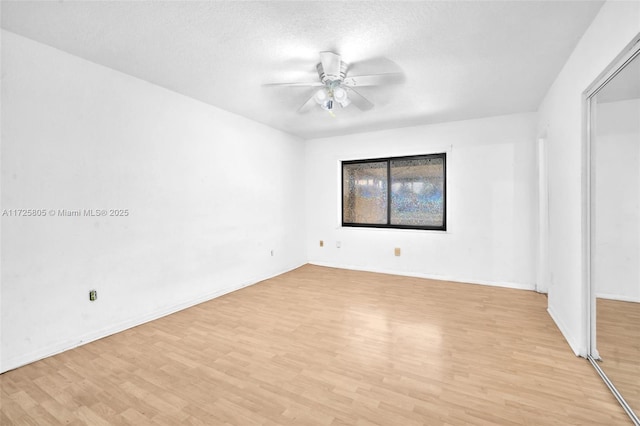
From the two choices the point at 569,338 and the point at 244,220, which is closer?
the point at 569,338

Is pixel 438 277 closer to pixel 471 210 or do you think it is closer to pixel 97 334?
pixel 471 210

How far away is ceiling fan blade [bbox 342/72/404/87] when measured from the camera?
2436 millimetres

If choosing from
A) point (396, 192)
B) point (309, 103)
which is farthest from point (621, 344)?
point (396, 192)

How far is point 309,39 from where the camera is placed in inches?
82.0

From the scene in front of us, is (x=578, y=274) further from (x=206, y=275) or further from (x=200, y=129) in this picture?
(x=200, y=129)

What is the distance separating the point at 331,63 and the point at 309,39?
0.27 meters

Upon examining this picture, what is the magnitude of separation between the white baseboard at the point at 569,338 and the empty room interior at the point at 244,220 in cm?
2

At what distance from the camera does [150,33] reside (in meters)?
2.05

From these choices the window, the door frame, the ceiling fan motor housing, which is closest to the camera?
the door frame

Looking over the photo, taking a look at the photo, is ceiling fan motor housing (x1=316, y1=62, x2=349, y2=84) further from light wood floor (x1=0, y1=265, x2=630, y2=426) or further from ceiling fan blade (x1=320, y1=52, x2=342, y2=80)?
light wood floor (x1=0, y1=265, x2=630, y2=426)

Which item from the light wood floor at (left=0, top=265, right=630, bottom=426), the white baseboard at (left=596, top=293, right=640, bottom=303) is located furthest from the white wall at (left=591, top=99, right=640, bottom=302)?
the light wood floor at (left=0, top=265, right=630, bottom=426)

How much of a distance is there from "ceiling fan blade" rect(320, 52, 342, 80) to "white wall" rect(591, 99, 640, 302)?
187 cm

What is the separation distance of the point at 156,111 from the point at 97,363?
2379mm

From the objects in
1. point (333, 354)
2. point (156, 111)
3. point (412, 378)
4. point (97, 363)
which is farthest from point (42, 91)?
point (412, 378)
